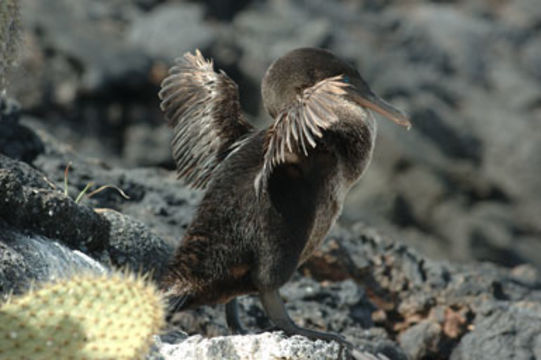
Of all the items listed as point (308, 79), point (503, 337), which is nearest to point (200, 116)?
point (308, 79)

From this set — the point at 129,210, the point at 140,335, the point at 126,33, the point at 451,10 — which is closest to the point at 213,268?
the point at 140,335

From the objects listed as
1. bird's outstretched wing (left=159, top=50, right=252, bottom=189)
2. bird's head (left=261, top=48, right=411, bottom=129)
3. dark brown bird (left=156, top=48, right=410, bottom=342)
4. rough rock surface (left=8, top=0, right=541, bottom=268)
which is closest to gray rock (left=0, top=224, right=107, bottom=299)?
dark brown bird (left=156, top=48, right=410, bottom=342)

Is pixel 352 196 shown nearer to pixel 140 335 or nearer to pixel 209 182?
pixel 209 182

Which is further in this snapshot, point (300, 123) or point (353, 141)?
point (353, 141)

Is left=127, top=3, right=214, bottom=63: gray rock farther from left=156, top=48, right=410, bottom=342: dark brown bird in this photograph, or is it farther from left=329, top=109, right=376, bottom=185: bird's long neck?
left=329, top=109, right=376, bottom=185: bird's long neck

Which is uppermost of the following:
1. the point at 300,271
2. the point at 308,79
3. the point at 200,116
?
the point at 308,79

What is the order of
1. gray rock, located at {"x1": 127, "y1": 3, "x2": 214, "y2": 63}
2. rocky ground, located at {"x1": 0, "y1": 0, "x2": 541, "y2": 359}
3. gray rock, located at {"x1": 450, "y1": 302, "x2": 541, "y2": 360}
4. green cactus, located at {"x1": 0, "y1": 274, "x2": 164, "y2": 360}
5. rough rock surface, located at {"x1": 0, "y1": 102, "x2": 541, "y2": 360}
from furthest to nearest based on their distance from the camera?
gray rock, located at {"x1": 127, "y1": 3, "x2": 214, "y2": 63}, gray rock, located at {"x1": 450, "y1": 302, "x2": 541, "y2": 360}, rocky ground, located at {"x1": 0, "y1": 0, "x2": 541, "y2": 359}, rough rock surface, located at {"x1": 0, "y1": 102, "x2": 541, "y2": 360}, green cactus, located at {"x1": 0, "y1": 274, "x2": 164, "y2": 360}

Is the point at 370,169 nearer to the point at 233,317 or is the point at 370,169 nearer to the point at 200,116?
the point at 200,116
